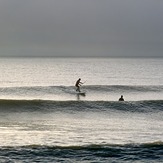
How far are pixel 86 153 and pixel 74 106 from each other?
45.0ft

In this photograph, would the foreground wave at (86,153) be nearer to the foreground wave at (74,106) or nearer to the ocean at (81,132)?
the ocean at (81,132)

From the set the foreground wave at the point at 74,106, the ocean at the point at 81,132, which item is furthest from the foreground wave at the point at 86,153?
the foreground wave at the point at 74,106

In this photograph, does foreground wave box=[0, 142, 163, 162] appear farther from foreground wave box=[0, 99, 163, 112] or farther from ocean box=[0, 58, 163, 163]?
foreground wave box=[0, 99, 163, 112]

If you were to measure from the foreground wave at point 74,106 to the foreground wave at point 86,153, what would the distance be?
1237cm

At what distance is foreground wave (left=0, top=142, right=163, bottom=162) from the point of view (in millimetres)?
11086

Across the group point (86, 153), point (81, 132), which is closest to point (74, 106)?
point (81, 132)

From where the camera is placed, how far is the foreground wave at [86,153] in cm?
1109

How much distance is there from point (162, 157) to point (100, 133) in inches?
Result: 189

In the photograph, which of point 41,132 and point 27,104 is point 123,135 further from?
point 27,104

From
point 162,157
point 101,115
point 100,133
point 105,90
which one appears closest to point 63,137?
point 100,133

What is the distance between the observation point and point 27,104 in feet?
84.6

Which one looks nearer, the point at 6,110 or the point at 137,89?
the point at 6,110

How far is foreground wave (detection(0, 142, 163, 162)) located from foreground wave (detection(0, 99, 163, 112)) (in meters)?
12.4

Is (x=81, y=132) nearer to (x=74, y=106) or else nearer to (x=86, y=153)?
(x=86, y=153)
